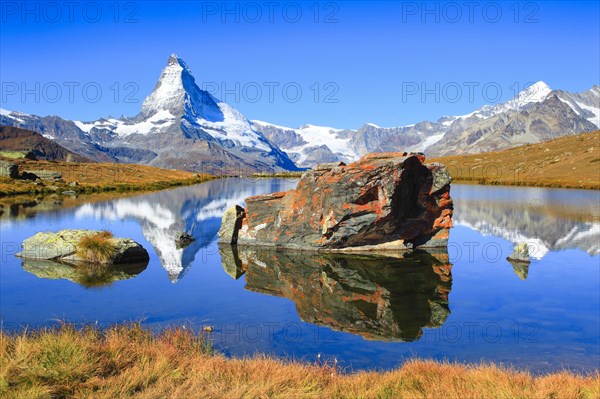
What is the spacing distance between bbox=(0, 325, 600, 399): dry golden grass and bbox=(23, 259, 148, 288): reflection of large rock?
508 inches

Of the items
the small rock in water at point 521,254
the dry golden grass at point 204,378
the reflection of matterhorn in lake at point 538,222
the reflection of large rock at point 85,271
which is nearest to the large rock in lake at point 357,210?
the small rock in water at point 521,254

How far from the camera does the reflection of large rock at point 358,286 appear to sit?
19234mm

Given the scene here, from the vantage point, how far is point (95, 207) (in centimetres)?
6488

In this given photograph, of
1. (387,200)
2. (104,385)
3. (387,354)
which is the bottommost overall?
(387,354)

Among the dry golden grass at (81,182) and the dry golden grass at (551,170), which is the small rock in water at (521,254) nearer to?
the dry golden grass at (81,182)

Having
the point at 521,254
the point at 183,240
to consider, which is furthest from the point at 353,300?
the point at 183,240

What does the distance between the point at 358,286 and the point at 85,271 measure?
14900 mm

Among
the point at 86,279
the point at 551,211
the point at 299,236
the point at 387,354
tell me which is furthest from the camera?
the point at 551,211

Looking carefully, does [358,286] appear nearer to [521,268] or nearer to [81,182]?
[521,268]

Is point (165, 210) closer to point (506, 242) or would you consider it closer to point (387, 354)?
point (506, 242)

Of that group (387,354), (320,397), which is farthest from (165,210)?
(320,397)

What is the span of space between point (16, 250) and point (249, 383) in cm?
2870

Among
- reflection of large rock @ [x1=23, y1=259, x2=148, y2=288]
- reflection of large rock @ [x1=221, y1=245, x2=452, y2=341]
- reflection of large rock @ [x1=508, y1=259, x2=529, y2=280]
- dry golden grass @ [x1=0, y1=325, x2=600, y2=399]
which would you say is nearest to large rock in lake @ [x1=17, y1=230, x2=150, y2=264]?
reflection of large rock @ [x1=23, y1=259, x2=148, y2=288]

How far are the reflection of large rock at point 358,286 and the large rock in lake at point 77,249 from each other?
5748mm
